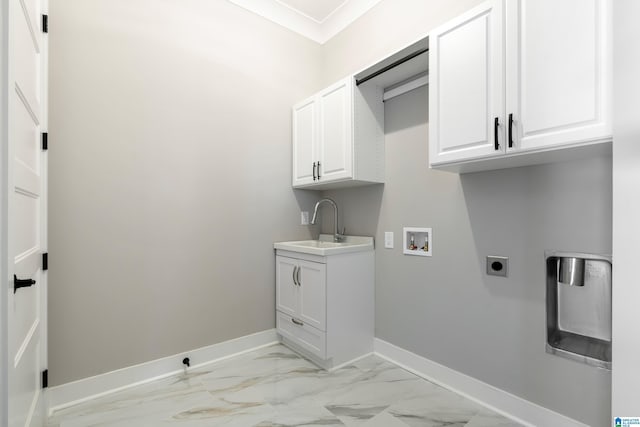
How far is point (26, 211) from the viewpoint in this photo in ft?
4.22

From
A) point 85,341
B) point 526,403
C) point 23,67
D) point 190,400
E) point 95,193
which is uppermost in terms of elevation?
point 23,67

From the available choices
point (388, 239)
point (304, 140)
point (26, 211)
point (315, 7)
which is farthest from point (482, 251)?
point (315, 7)

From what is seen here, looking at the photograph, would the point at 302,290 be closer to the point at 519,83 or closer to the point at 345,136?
the point at 345,136

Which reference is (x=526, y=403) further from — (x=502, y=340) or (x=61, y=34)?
(x=61, y=34)

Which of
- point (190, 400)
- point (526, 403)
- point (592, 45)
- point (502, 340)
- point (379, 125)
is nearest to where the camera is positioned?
point (592, 45)

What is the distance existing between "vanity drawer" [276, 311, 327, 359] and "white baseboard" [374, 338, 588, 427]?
1.81ft

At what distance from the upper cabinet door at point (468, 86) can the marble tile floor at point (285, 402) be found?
1451mm

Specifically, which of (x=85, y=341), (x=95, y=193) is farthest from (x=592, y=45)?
(x=85, y=341)

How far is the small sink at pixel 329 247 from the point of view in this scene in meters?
2.17

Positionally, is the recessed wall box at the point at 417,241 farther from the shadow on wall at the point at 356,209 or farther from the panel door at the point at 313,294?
the panel door at the point at 313,294

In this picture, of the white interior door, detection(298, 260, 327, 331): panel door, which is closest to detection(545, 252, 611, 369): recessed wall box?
detection(298, 260, 327, 331): panel door

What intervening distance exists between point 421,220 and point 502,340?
2.84 feet

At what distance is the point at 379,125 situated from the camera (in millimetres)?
2357

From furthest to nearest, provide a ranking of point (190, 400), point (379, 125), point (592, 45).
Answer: point (379, 125) < point (190, 400) < point (592, 45)
